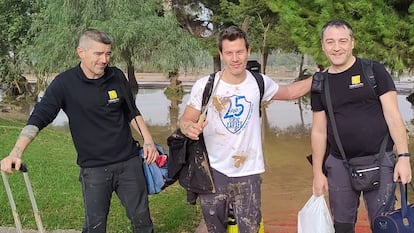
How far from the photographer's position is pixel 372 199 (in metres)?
3.05

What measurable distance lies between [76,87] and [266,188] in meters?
5.35

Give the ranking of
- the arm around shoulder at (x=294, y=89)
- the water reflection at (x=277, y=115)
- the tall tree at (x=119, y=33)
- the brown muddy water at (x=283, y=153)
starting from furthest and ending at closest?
the tall tree at (x=119, y=33), the water reflection at (x=277, y=115), the brown muddy water at (x=283, y=153), the arm around shoulder at (x=294, y=89)

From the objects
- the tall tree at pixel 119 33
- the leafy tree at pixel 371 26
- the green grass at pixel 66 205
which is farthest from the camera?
the tall tree at pixel 119 33

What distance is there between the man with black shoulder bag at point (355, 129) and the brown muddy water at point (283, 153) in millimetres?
1873

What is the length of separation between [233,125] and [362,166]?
75 centimetres

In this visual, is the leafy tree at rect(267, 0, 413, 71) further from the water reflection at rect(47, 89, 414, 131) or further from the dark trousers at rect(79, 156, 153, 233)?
the water reflection at rect(47, 89, 414, 131)

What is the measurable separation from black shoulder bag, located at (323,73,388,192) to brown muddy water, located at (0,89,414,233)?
1931 millimetres

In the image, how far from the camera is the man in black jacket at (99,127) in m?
3.16

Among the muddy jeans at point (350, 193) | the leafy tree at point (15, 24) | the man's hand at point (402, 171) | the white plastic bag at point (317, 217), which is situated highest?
the leafy tree at point (15, 24)

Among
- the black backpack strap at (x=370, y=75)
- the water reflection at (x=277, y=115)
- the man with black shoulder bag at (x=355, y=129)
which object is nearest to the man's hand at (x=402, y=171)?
the man with black shoulder bag at (x=355, y=129)

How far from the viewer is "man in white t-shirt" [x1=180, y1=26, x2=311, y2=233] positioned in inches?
115

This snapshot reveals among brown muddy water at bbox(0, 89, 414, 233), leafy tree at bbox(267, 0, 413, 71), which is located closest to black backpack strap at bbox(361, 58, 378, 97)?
brown muddy water at bbox(0, 89, 414, 233)

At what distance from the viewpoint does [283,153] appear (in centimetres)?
1155

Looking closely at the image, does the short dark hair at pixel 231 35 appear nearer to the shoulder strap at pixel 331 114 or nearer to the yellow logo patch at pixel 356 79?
the shoulder strap at pixel 331 114
